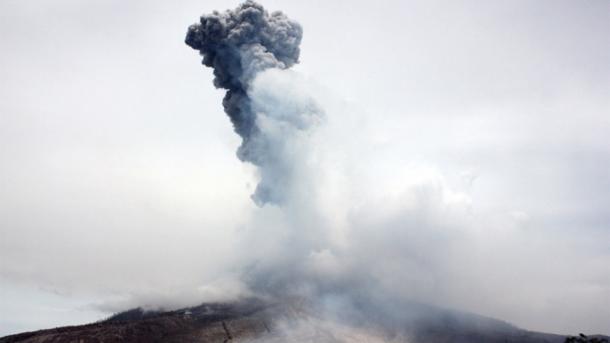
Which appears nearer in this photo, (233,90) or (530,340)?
(233,90)

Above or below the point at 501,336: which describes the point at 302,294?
above

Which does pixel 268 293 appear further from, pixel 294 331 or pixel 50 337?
pixel 50 337

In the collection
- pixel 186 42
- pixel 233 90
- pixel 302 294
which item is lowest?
pixel 302 294

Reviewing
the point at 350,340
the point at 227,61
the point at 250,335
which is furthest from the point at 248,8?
the point at 350,340

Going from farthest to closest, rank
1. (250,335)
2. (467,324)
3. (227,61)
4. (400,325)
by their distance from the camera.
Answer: (467,324) < (400,325) < (227,61) < (250,335)

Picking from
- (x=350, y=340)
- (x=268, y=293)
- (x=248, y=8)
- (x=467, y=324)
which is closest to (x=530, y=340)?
(x=467, y=324)

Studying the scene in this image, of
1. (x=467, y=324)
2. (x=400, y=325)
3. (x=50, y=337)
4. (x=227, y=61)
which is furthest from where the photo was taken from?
(x=467, y=324)
